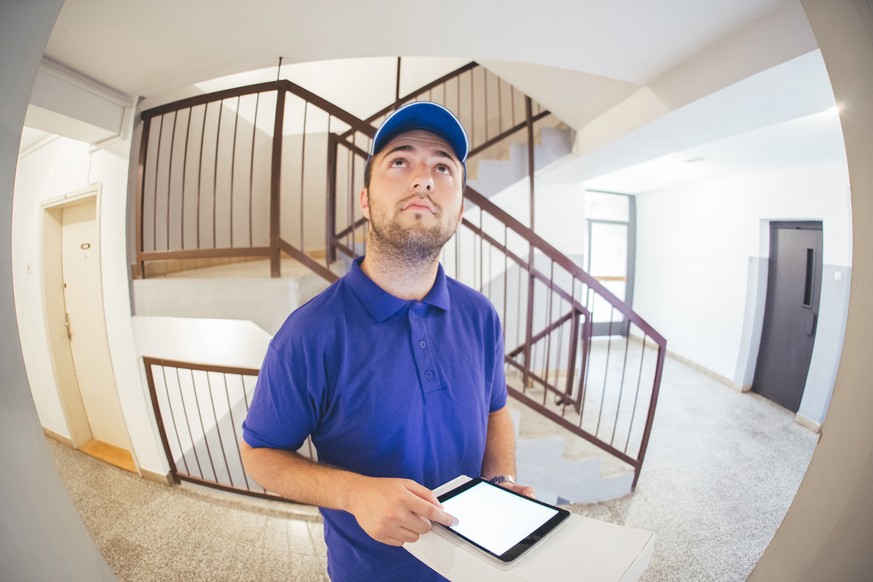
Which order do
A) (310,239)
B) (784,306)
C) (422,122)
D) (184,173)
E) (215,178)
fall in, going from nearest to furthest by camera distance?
(422,122), (184,173), (215,178), (784,306), (310,239)

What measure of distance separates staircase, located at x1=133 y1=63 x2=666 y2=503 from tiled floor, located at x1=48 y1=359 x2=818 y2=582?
0.50 feet

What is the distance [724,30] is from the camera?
2.81 ft

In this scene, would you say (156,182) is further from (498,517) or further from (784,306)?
(784,306)

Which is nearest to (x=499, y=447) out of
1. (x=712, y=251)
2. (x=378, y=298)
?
(x=378, y=298)

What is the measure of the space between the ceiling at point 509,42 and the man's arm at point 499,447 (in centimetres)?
105

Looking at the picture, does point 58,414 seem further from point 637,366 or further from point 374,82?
point 637,366

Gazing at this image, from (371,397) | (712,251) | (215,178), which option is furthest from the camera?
(712,251)

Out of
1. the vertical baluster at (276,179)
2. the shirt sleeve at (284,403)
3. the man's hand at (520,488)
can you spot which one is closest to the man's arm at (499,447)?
the man's hand at (520,488)

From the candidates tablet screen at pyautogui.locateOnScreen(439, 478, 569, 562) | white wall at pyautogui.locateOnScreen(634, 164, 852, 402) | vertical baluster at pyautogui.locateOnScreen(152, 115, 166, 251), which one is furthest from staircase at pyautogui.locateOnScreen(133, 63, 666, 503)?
white wall at pyautogui.locateOnScreen(634, 164, 852, 402)

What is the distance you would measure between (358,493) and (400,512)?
79mm

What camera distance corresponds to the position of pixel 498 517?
36cm

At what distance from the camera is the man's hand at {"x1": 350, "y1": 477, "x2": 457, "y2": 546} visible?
12.9 inches

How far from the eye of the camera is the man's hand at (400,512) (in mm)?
327

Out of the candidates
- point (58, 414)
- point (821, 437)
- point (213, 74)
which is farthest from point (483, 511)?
point (213, 74)
